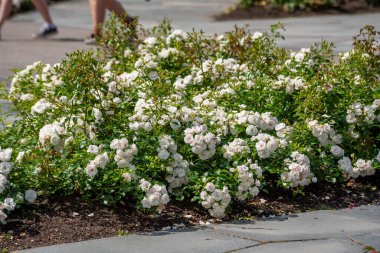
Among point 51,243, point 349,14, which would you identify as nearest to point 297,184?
point 51,243

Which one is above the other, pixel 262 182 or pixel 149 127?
pixel 149 127

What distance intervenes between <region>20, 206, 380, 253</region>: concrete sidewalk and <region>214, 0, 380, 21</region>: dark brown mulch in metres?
8.64

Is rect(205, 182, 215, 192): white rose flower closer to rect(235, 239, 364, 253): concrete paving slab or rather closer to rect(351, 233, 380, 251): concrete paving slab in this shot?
rect(235, 239, 364, 253): concrete paving slab

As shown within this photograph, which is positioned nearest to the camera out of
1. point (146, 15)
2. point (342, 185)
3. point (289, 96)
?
point (342, 185)

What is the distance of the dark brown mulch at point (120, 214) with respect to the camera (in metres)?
4.32

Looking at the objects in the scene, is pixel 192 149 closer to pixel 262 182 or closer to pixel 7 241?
pixel 262 182

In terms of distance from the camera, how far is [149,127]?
4859mm

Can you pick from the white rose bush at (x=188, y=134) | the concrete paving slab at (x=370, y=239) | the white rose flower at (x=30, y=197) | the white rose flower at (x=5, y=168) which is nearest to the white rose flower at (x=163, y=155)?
the white rose bush at (x=188, y=134)

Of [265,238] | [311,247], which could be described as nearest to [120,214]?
[265,238]

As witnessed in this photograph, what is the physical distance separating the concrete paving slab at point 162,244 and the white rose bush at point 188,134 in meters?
0.28

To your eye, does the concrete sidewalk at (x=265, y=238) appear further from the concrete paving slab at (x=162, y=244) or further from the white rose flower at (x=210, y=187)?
the white rose flower at (x=210, y=187)

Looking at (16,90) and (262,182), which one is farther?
(16,90)

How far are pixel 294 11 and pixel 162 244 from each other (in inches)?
371

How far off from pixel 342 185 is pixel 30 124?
6.25 feet
